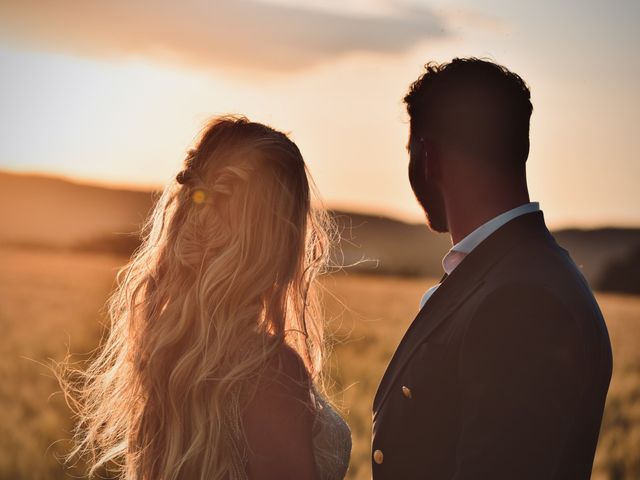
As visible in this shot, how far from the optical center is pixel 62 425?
10.2m

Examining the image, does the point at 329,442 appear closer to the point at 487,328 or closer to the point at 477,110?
the point at 487,328

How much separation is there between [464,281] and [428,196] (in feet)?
1.18

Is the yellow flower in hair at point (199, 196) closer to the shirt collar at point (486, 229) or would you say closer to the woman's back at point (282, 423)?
the woman's back at point (282, 423)

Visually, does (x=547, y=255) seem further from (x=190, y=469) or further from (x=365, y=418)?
(x=365, y=418)

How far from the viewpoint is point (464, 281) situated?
10.1 ft

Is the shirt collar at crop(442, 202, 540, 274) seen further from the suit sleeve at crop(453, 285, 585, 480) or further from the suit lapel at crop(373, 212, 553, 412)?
the suit sleeve at crop(453, 285, 585, 480)

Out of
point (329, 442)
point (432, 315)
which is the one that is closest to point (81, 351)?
point (329, 442)

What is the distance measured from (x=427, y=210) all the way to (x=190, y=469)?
3.94ft

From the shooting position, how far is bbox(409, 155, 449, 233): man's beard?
128 inches

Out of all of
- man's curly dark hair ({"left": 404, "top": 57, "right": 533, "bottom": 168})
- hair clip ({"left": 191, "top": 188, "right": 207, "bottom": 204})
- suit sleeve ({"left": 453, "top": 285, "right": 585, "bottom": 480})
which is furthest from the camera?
hair clip ({"left": 191, "top": 188, "right": 207, "bottom": 204})

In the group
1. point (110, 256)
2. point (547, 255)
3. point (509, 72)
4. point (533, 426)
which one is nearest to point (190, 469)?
point (533, 426)

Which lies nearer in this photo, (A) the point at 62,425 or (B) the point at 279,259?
(B) the point at 279,259

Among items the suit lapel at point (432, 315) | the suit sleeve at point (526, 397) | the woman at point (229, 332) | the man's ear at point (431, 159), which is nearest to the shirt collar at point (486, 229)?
the suit lapel at point (432, 315)

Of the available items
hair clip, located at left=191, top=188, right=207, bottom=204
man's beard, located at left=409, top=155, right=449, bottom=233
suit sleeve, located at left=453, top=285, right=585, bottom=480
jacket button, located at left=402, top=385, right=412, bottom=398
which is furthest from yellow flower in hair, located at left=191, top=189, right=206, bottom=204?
suit sleeve, located at left=453, top=285, right=585, bottom=480
